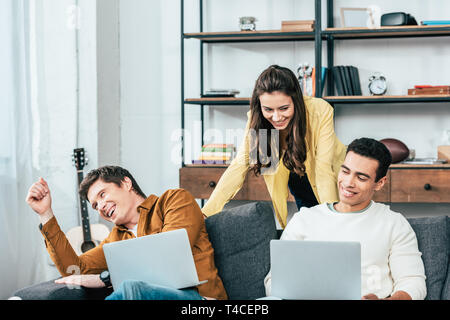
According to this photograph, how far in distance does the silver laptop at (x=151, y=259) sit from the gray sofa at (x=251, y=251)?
0.76ft

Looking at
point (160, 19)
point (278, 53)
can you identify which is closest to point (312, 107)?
point (278, 53)

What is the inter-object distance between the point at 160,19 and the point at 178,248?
7.48ft

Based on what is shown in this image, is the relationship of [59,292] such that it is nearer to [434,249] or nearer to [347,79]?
[434,249]

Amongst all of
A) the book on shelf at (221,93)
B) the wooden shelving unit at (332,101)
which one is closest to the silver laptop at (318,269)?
the wooden shelving unit at (332,101)

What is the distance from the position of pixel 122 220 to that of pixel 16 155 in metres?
1.14

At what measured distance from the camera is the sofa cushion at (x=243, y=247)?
1.62 metres

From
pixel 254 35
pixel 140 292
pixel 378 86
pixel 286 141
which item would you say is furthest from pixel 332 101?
pixel 140 292

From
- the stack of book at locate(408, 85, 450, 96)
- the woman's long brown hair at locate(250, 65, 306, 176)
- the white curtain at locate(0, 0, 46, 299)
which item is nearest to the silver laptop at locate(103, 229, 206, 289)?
the woman's long brown hair at locate(250, 65, 306, 176)

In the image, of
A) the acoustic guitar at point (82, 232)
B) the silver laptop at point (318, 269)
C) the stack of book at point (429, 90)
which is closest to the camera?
the silver laptop at point (318, 269)

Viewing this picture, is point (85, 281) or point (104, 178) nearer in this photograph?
point (85, 281)

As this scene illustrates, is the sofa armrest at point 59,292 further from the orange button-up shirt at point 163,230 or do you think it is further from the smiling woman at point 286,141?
the smiling woman at point 286,141

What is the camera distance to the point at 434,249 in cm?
150
